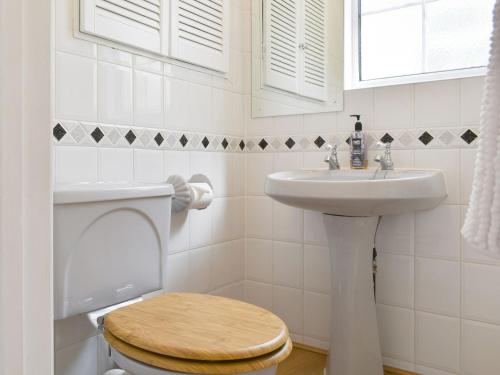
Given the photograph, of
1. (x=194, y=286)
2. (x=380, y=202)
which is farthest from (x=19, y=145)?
(x=194, y=286)

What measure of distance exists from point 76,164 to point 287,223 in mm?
979

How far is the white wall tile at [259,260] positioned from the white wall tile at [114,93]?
885 millimetres

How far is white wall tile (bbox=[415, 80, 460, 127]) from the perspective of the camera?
1.57 m

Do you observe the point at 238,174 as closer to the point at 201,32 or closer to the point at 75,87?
the point at 201,32

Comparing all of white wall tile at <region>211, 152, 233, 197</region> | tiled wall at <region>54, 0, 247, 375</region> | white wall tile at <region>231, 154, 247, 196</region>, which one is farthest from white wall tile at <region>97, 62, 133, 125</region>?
white wall tile at <region>231, 154, 247, 196</region>

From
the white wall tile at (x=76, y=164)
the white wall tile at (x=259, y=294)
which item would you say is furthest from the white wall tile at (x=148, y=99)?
the white wall tile at (x=259, y=294)

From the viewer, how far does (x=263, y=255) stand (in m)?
2.07

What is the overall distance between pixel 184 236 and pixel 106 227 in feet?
1.89

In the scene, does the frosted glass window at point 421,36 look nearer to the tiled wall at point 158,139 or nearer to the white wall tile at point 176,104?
the tiled wall at point 158,139

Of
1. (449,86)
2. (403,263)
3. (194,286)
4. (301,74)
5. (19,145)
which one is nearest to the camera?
(19,145)

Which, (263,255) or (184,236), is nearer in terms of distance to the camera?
(184,236)

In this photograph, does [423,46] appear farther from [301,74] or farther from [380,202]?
[380,202]

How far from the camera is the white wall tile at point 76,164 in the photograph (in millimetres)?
1317

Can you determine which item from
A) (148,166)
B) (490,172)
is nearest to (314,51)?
(148,166)
